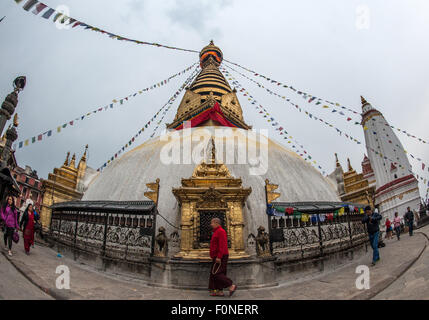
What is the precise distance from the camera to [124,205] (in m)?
5.91

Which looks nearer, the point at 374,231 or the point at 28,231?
the point at 374,231

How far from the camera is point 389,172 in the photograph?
24.0m

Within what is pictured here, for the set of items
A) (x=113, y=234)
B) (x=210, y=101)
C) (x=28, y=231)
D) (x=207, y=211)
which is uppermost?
(x=210, y=101)

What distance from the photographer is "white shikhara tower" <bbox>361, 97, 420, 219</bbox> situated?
817 inches

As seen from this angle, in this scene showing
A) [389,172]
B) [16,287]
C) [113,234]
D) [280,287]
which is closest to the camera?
[16,287]

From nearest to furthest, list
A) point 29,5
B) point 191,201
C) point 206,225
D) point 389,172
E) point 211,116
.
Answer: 1. point 206,225
2. point 191,201
3. point 29,5
4. point 211,116
5. point 389,172

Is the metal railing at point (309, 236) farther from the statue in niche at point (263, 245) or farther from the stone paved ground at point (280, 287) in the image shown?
the stone paved ground at point (280, 287)

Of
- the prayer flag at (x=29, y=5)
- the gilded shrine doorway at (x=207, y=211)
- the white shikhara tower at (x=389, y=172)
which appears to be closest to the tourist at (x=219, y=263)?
the gilded shrine doorway at (x=207, y=211)

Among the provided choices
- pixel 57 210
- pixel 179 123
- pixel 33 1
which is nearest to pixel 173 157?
pixel 57 210

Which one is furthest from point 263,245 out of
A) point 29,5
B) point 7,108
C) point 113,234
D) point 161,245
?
point 7,108

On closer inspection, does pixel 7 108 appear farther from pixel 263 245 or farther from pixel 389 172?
pixel 389 172

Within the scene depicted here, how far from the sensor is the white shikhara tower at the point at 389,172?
2075cm
